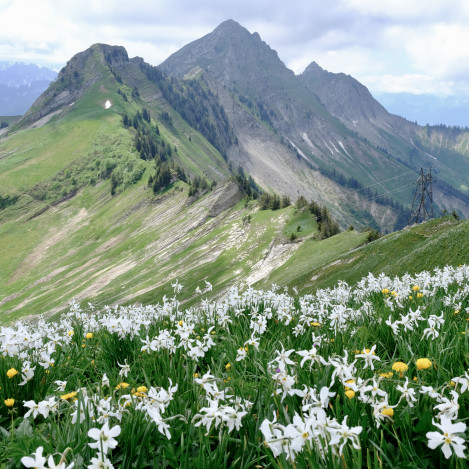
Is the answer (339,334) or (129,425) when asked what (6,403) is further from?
(339,334)

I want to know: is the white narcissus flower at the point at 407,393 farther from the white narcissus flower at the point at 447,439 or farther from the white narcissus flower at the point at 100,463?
the white narcissus flower at the point at 100,463

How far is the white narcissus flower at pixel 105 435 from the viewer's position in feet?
8.64

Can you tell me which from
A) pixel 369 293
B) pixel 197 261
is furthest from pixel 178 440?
pixel 197 261

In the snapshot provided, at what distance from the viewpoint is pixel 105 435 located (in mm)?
2723

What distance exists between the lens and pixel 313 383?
3908 millimetres

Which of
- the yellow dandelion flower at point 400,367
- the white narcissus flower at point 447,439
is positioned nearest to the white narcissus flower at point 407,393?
the yellow dandelion flower at point 400,367

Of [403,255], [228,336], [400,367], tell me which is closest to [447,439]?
[400,367]

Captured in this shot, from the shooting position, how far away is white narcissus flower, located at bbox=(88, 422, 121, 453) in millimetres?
2633

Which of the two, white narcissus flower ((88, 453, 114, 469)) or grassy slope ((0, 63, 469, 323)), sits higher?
white narcissus flower ((88, 453, 114, 469))

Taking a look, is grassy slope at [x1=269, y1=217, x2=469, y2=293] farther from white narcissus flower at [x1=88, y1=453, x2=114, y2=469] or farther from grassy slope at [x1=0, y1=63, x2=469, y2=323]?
white narcissus flower at [x1=88, y1=453, x2=114, y2=469]

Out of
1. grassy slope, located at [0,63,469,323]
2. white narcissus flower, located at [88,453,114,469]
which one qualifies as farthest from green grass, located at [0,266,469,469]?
grassy slope, located at [0,63,469,323]

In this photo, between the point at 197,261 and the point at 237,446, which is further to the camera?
the point at 197,261

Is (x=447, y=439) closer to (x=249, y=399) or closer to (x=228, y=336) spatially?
(x=249, y=399)

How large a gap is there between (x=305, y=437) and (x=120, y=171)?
18277cm
